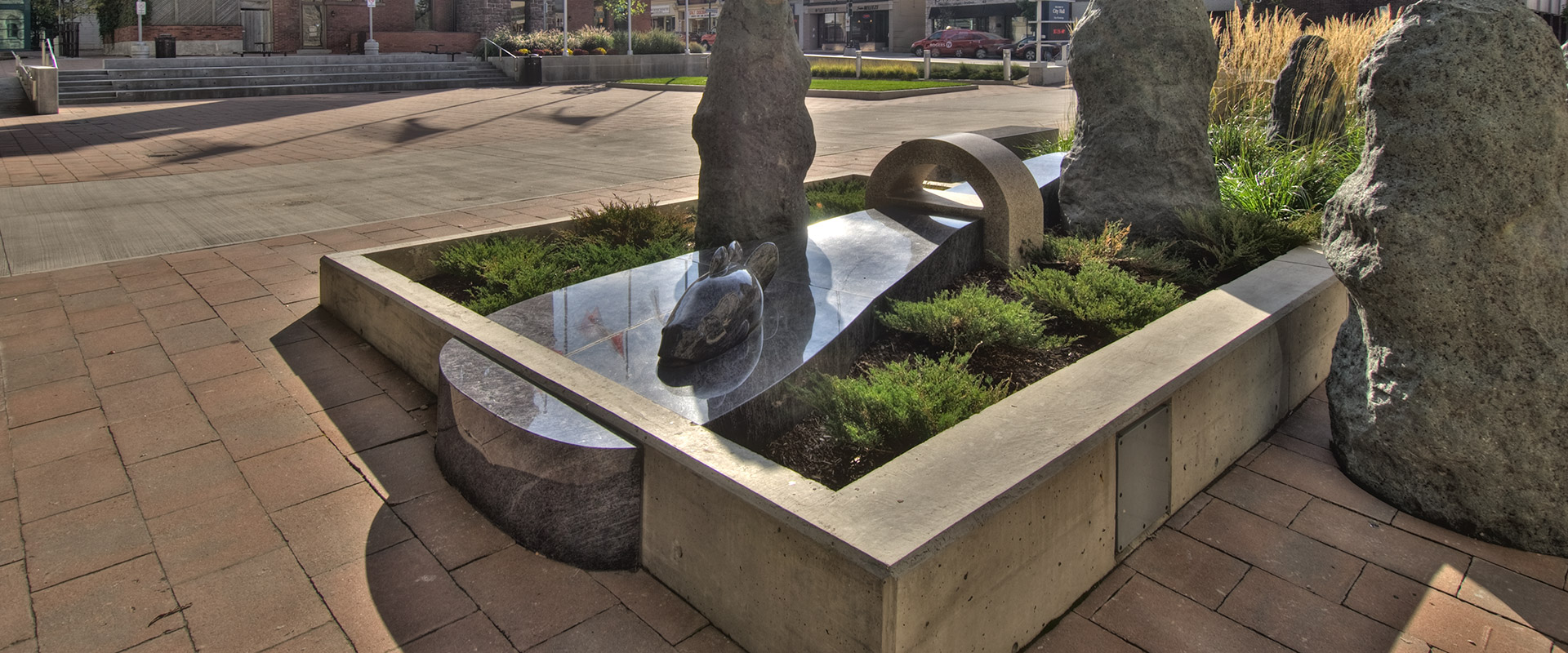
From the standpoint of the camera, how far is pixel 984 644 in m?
2.69

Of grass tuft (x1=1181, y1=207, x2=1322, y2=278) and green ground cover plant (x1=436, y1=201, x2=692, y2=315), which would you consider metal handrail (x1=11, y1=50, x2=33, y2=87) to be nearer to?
green ground cover plant (x1=436, y1=201, x2=692, y2=315)

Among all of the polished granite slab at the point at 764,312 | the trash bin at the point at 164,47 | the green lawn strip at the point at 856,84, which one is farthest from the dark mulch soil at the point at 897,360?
the trash bin at the point at 164,47

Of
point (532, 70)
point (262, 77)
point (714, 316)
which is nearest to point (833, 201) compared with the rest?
point (714, 316)

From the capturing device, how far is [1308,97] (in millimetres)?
7648

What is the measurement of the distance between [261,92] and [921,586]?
2684 centimetres

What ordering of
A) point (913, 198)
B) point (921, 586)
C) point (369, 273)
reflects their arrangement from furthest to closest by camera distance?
point (913, 198) → point (369, 273) → point (921, 586)

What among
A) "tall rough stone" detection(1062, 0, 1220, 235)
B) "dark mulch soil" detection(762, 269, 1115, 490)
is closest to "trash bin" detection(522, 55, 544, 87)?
"tall rough stone" detection(1062, 0, 1220, 235)

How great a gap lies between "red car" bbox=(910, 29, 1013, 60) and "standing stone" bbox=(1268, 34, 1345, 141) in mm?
33032

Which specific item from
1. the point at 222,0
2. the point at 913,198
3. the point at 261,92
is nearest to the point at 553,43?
the point at 261,92

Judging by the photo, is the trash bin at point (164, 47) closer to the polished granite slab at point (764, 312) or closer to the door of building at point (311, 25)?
the door of building at point (311, 25)

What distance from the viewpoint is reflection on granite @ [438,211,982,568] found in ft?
10.5

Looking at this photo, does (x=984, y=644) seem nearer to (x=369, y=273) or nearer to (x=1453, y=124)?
(x=1453, y=124)

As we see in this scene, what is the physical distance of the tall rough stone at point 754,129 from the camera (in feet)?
19.2

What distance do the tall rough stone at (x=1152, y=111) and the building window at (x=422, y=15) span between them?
36726mm
